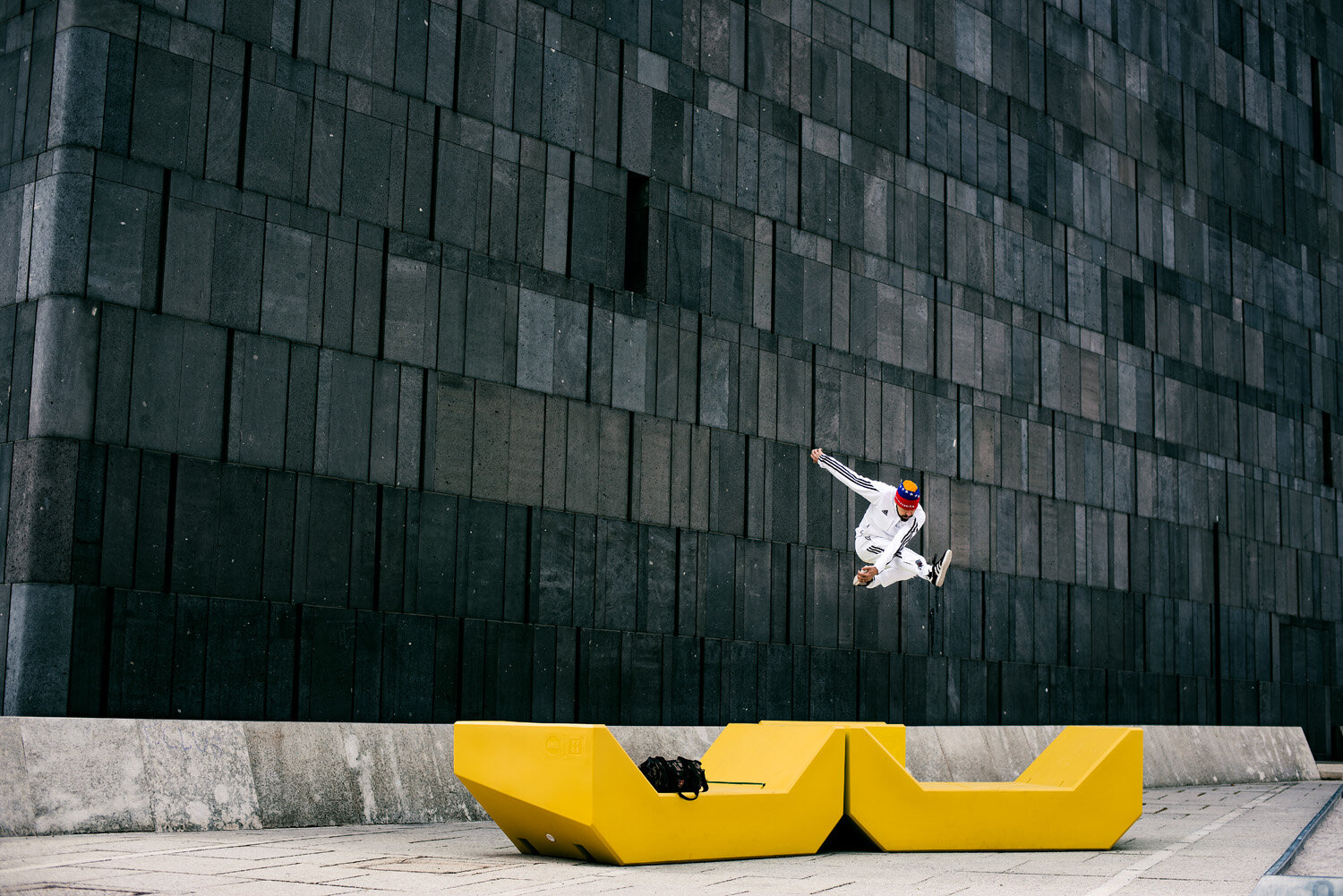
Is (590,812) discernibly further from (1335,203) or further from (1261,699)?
(1335,203)

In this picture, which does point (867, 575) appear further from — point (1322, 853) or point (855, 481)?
point (1322, 853)

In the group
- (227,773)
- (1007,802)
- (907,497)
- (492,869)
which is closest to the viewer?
(492,869)

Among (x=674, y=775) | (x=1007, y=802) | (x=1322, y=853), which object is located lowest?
(x=1322, y=853)

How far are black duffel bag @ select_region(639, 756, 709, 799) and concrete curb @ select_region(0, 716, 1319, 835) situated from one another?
540cm

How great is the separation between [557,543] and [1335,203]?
3736cm

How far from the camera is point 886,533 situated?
73.2ft

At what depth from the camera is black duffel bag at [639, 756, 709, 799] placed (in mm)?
14930

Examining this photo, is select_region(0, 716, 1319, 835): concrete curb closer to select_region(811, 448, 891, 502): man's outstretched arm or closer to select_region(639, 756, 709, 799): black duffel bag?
select_region(811, 448, 891, 502): man's outstretched arm

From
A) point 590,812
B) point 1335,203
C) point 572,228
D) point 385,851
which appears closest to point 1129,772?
point 590,812

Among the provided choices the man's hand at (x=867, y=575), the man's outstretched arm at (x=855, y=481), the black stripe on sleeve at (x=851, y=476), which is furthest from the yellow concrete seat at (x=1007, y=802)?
the black stripe on sleeve at (x=851, y=476)

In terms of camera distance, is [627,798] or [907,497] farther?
[907,497]

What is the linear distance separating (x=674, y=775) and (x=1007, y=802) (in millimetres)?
4449

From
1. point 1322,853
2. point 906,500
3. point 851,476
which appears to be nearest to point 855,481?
point 851,476

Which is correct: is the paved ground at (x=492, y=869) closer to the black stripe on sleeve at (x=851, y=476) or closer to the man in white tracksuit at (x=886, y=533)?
the man in white tracksuit at (x=886, y=533)
